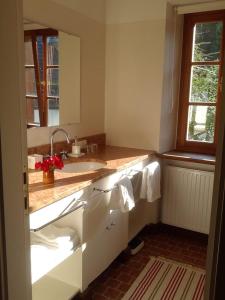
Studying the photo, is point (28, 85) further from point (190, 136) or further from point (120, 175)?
point (190, 136)

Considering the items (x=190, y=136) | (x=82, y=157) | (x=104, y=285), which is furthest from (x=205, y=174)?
(x=104, y=285)

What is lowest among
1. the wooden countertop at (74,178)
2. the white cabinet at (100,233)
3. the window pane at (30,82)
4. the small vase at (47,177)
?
the white cabinet at (100,233)

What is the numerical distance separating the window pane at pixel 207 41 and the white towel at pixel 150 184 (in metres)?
1.19

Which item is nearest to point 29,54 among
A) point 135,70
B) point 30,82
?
point 30,82

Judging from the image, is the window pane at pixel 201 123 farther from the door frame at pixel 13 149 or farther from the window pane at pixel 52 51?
the door frame at pixel 13 149

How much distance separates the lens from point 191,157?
8.92ft

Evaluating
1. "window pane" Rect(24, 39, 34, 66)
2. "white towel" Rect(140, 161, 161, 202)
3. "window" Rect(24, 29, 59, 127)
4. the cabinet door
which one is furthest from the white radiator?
"window pane" Rect(24, 39, 34, 66)

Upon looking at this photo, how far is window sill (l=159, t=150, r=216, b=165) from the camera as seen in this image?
103 inches

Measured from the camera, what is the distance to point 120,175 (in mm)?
2203

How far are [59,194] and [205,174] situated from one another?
1545 mm

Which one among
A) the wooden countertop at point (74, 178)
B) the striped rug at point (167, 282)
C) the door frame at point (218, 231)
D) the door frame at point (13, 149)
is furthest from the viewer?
the striped rug at point (167, 282)

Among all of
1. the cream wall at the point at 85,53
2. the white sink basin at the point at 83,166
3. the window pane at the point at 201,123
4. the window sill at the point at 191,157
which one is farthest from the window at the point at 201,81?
the white sink basin at the point at 83,166

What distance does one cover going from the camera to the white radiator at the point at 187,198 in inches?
104

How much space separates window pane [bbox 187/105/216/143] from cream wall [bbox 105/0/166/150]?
44 cm
